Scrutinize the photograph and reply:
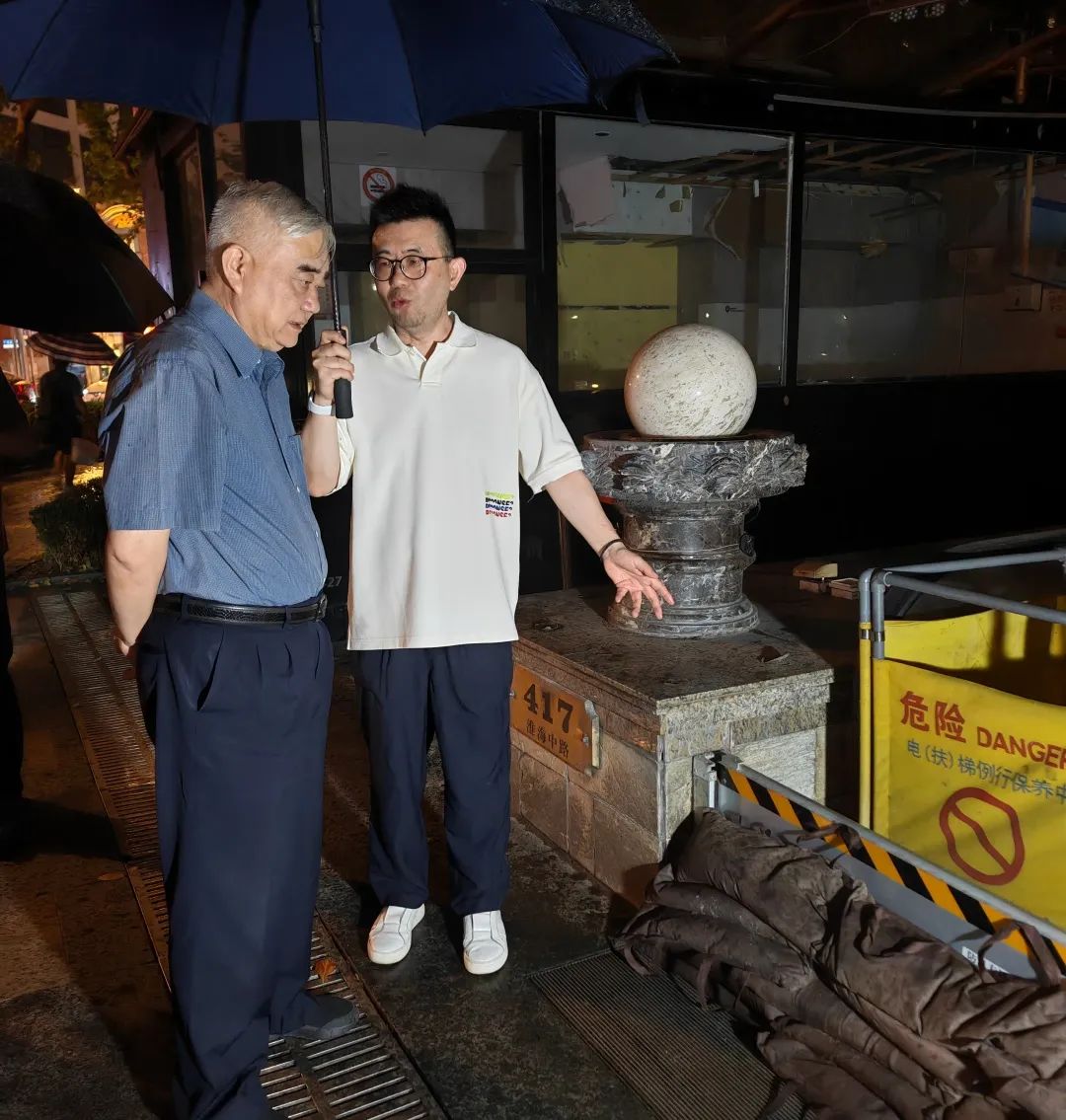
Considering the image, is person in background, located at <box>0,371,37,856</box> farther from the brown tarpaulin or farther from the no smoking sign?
the no smoking sign

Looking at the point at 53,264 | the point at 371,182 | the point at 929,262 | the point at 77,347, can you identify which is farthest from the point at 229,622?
the point at 929,262

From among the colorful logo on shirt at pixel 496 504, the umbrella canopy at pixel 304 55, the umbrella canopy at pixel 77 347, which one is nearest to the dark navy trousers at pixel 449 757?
the colorful logo on shirt at pixel 496 504

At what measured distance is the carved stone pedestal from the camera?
140 inches

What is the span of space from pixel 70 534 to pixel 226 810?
7.99 m

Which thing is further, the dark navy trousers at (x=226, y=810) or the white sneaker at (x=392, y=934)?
the white sneaker at (x=392, y=934)

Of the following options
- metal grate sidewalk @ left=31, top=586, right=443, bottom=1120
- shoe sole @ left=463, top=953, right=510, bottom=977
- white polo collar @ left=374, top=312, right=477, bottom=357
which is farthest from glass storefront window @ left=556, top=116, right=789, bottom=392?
shoe sole @ left=463, top=953, right=510, bottom=977

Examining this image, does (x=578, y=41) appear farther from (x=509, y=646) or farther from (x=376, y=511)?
(x=509, y=646)

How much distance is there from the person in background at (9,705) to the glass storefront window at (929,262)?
20.2 ft

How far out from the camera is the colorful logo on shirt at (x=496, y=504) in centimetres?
304

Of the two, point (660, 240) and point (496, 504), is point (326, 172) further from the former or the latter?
point (660, 240)

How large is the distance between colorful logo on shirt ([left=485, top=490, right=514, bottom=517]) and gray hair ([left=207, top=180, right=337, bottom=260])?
992 mm

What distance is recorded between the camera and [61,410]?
12.2 metres

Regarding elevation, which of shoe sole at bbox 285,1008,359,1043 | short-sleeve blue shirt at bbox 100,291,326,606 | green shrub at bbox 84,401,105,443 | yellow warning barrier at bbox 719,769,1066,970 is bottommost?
shoe sole at bbox 285,1008,359,1043

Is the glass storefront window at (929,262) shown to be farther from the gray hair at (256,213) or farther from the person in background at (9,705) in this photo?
the gray hair at (256,213)
